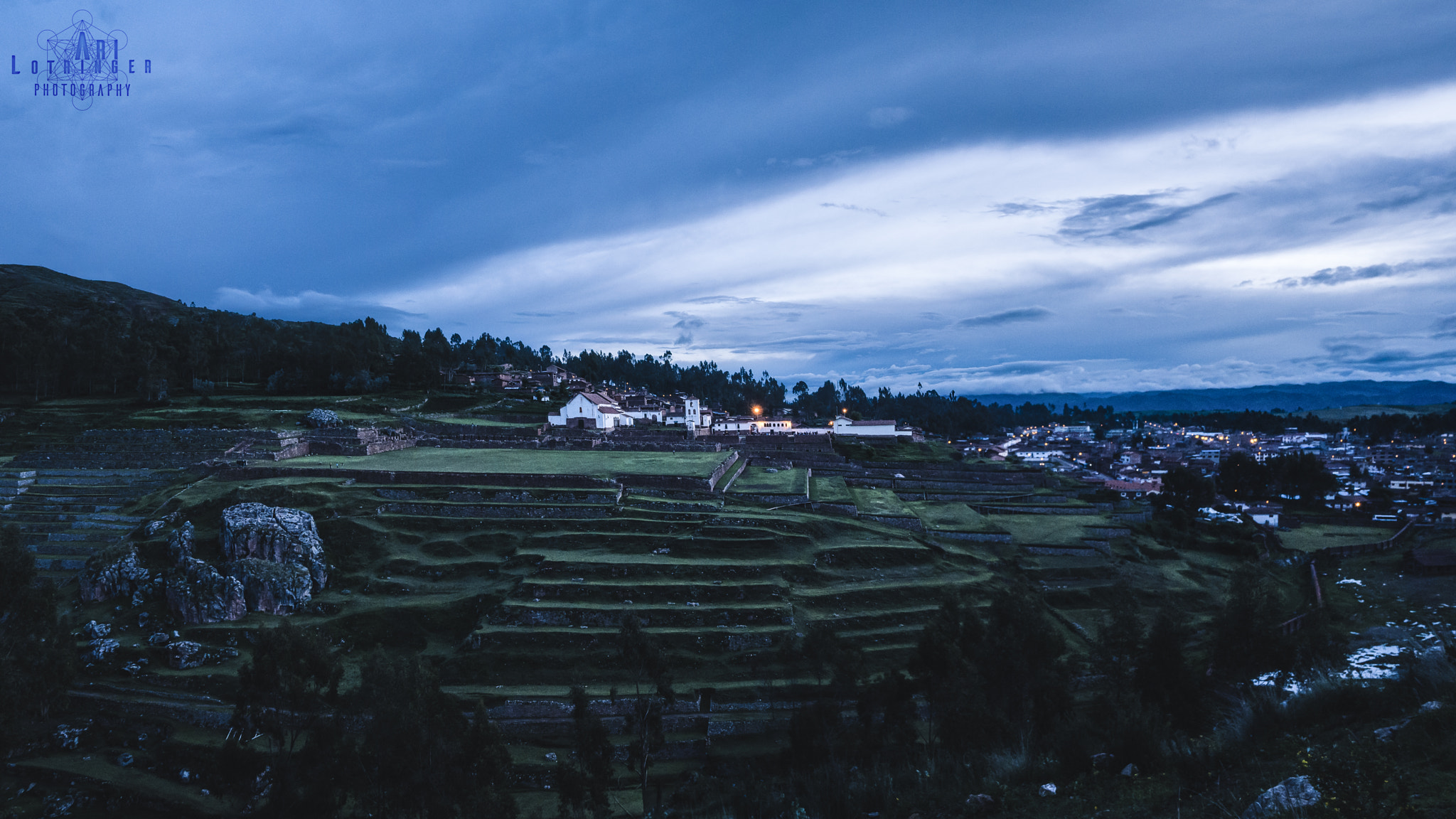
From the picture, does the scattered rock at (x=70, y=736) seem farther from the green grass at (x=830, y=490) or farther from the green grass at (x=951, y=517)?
the green grass at (x=951, y=517)

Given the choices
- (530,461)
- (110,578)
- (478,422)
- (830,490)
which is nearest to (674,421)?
(478,422)

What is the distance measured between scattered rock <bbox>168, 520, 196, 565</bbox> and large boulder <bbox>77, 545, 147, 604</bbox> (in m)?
1.13

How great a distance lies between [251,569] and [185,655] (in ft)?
12.7

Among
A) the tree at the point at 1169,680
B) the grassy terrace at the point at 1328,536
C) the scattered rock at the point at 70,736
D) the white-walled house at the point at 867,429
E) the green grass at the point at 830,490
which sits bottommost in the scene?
the scattered rock at the point at 70,736

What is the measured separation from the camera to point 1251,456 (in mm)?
81250

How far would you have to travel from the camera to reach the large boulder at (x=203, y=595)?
87.8 ft

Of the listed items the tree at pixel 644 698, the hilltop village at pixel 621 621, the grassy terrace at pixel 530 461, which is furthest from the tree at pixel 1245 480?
the tree at pixel 644 698

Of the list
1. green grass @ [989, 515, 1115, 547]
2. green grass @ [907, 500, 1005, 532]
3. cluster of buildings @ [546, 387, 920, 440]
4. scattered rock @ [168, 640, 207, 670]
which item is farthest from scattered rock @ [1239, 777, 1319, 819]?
cluster of buildings @ [546, 387, 920, 440]

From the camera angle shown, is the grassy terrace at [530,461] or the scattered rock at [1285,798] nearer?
the scattered rock at [1285,798]

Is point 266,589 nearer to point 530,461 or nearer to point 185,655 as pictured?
point 185,655

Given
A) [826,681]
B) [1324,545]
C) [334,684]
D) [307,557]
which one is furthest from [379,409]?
[1324,545]

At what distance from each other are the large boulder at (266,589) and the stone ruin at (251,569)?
0.02 m

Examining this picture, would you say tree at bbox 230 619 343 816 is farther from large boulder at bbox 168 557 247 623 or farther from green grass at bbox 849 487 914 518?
green grass at bbox 849 487 914 518

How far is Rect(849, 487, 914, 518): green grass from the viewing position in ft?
132
